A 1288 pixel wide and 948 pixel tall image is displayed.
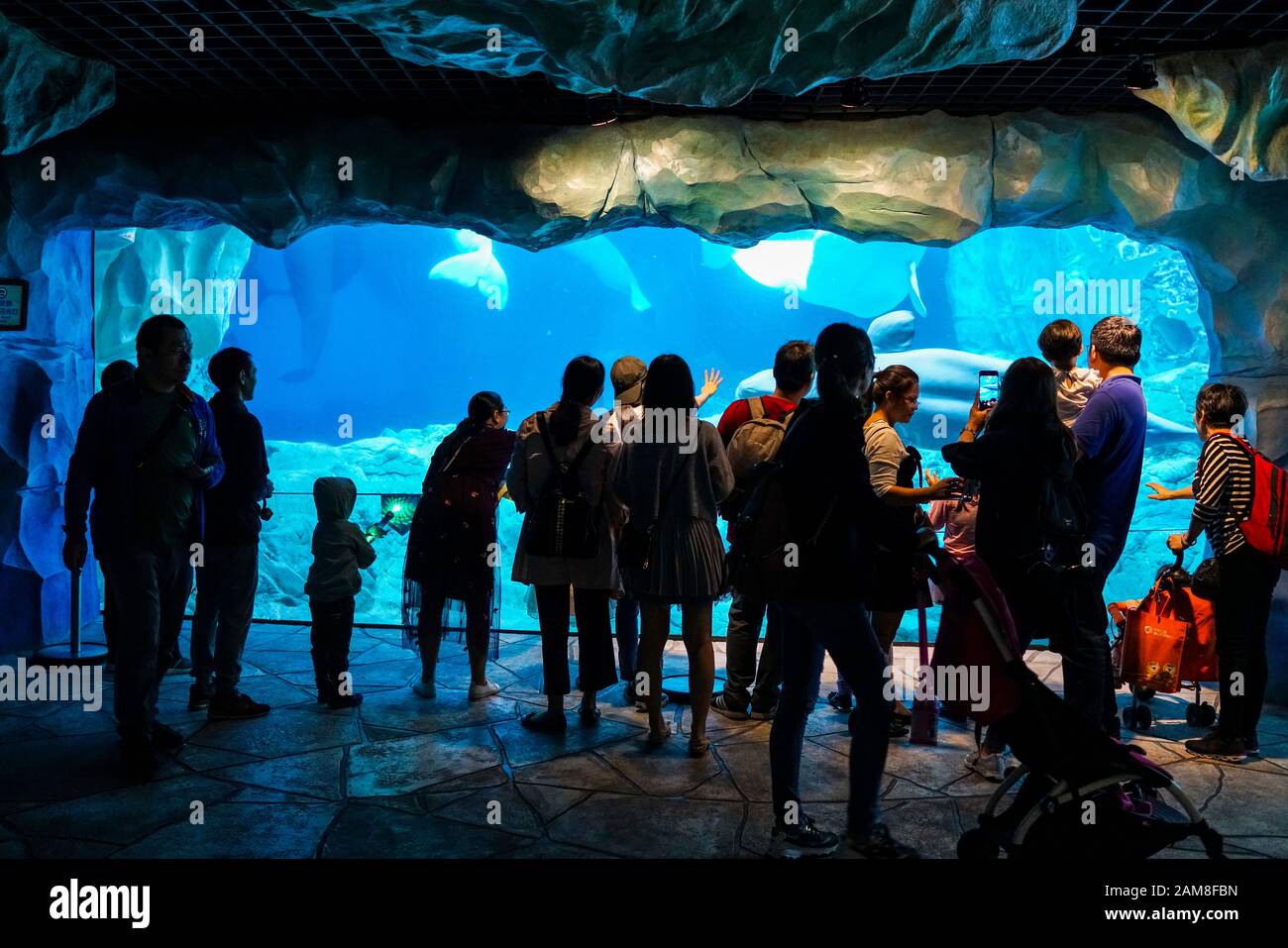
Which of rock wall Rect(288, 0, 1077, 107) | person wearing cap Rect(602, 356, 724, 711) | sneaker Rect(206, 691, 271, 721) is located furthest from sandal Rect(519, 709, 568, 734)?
rock wall Rect(288, 0, 1077, 107)

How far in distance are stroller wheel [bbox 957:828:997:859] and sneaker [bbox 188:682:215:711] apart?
3.83 meters

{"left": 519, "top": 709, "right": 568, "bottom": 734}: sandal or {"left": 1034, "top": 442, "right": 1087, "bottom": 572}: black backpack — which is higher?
{"left": 1034, "top": 442, "right": 1087, "bottom": 572}: black backpack

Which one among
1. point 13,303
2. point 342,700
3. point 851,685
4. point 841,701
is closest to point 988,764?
point 841,701

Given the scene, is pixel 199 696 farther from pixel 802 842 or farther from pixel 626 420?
pixel 802 842

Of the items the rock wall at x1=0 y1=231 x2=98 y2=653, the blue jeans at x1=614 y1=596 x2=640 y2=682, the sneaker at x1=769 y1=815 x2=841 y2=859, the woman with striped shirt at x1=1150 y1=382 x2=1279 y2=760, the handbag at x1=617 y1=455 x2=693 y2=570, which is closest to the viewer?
the sneaker at x1=769 y1=815 x2=841 y2=859

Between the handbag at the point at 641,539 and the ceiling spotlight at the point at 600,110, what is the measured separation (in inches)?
116

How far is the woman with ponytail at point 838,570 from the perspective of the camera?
3066mm

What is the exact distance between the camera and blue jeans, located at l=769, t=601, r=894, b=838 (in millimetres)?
3068

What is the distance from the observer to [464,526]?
5242 millimetres

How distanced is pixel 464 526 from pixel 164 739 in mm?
1689

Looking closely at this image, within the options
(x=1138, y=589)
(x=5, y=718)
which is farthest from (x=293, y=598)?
(x=1138, y=589)

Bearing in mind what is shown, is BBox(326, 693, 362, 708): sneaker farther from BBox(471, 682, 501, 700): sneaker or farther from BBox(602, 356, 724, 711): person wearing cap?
BBox(602, 356, 724, 711): person wearing cap
